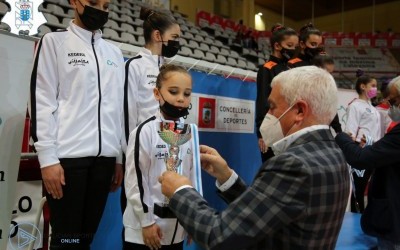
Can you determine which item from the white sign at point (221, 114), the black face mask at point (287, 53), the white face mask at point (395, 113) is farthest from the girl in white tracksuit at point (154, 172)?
the black face mask at point (287, 53)

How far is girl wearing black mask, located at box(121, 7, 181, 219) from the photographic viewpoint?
2.11 metres

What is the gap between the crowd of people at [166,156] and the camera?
111 cm

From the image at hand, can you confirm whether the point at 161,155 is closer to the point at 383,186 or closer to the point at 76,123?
the point at 76,123

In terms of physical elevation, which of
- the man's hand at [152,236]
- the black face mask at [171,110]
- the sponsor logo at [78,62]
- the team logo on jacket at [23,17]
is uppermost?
the team logo on jacket at [23,17]

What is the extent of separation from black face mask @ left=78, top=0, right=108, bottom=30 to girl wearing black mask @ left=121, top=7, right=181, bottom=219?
0.37 metres

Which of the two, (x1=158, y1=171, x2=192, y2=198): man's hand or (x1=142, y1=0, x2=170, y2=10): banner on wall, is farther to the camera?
(x1=142, y1=0, x2=170, y2=10): banner on wall

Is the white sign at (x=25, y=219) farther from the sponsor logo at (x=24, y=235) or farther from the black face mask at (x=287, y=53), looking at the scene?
the black face mask at (x=287, y=53)

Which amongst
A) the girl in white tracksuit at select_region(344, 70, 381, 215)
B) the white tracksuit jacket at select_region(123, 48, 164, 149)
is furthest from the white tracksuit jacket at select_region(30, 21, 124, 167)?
the girl in white tracksuit at select_region(344, 70, 381, 215)

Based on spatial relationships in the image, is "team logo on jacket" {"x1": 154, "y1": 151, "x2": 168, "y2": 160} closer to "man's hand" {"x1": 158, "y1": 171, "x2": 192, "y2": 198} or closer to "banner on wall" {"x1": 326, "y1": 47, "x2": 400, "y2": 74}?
"man's hand" {"x1": 158, "y1": 171, "x2": 192, "y2": 198}

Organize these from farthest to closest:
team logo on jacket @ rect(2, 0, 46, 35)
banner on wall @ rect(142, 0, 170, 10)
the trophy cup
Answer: banner on wall @ rect(142, 0, 170, 10) < team logo on jacket @ rect(2, 0, 46, 35) < the trophy cup

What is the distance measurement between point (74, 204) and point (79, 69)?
551 mm

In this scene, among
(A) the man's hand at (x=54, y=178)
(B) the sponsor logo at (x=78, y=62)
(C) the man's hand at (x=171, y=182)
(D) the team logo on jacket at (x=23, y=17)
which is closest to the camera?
(C) the man's hand at (x=171, y=182)

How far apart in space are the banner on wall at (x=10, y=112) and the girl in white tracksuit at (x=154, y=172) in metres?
0.51

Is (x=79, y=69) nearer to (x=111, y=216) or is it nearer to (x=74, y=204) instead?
(x=74, y=204)
